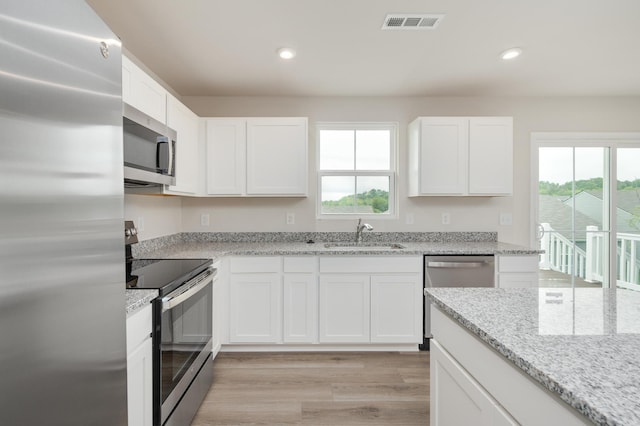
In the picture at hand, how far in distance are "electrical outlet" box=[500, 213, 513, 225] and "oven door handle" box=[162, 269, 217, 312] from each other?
10.0ft

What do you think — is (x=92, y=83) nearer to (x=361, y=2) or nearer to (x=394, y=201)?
(x=361, y=2)

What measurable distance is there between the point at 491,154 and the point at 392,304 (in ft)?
5.79

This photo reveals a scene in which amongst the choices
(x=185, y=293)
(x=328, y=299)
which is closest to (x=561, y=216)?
(x=328, y=299)

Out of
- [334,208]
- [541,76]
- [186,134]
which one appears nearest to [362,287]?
[334,208]

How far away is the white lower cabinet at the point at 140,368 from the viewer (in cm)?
125

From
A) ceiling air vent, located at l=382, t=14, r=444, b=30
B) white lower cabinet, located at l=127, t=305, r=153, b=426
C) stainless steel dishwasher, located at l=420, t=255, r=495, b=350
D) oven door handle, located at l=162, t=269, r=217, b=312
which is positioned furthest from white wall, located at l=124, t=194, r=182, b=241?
stainless steel dishwasher, located at l=420, t=255, r=495, b=350

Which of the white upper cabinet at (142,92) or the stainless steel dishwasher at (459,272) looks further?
the stainless steel dishwasher at (459,272)

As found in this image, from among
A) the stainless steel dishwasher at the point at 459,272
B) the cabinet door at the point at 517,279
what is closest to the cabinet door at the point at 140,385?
the stainless steel dishwasher at the point at 459,272

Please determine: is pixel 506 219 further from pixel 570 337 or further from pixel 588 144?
pixel 570 337

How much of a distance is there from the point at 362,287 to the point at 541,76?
8.44ft

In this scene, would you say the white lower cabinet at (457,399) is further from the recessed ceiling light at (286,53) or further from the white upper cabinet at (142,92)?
the recessed ceiling light at (286,53)

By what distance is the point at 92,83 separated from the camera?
0.81 meters

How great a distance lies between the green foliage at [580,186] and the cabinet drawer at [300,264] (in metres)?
2.68

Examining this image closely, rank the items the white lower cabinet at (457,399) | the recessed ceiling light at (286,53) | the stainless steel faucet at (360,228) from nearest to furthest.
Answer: the white lower cabinet at (457,399) < the recessed ceiling light at (286,53) < the stainless steel faucet at (360,228)
